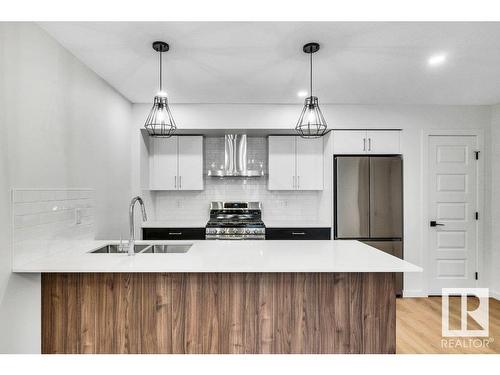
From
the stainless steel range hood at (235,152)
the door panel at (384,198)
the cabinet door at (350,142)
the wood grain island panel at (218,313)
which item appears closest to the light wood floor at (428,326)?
the door panel at (384,198)

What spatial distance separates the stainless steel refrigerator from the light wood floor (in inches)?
25.6

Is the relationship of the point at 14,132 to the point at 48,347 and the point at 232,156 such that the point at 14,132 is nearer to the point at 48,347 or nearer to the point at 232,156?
the point at 48,347

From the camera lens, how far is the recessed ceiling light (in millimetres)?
2443

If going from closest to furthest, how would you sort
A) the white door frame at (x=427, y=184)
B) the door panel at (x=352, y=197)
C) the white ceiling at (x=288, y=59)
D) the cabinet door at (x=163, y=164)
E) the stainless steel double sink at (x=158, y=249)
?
the white ceiling at (x=288, y=59), the stainless steel double sink at (x=158, y=249), the door panel at (x=352, y=197), the white door frame at (x=427, y=184), the cabinet door at (x=163, y=164)

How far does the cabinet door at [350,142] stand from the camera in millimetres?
3869

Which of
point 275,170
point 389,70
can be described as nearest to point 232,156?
point 275,170

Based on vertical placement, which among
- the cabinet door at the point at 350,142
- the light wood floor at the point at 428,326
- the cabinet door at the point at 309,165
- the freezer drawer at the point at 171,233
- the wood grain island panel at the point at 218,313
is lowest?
the light wood floor at the point at 428,326

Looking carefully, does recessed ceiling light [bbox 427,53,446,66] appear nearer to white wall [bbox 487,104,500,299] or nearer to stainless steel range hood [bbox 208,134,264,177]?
white wall [bbox 487,104,500,299]

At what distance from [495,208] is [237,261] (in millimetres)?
3719

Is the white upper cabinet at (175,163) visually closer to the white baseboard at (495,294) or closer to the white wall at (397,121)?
the white wall at (397,121)

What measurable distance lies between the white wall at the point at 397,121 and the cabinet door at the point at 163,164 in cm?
35

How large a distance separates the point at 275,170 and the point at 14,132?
2.94m

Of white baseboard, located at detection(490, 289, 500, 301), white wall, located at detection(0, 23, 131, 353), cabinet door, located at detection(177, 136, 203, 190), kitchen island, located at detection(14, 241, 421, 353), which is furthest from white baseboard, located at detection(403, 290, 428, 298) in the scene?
white wall, located at detection(0, 23, 131, 353)

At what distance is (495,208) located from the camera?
3891mm
